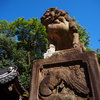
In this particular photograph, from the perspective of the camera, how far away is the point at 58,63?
2.75 metres

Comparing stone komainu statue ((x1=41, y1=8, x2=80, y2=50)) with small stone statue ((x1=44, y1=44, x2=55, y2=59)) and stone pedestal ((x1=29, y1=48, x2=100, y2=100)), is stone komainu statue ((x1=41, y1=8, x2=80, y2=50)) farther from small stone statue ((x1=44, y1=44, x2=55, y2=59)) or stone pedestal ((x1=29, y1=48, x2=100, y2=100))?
stone pedestal ((x1=29, y1=48, x2=100, y2=100))

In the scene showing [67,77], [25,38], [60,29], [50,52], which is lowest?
[67,77]

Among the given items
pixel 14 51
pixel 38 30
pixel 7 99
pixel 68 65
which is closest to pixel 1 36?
pixel 14 51

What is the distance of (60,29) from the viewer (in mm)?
3381

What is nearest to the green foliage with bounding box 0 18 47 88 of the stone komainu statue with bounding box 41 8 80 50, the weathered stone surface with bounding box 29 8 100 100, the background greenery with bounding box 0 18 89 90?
the background greenery with bounding box 0 18 89 90

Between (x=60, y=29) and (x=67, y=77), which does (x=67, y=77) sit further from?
(x=60, y=29)

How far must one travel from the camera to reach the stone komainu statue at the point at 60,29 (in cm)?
341

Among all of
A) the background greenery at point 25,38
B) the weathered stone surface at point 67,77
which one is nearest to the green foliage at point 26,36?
the background greenery at point 25,38

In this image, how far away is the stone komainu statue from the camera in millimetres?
3406

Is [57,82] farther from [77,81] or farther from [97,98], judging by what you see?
[97,98]

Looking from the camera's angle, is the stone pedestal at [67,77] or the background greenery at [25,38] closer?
the stone pedestal at [67,77]

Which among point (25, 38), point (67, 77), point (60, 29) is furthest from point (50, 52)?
→ point (25, 38)

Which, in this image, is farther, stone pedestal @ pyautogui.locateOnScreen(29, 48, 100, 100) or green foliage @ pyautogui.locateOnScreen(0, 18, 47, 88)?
green foliage @ pyautogui.locateOnScreen(0, 18, 47, 88)

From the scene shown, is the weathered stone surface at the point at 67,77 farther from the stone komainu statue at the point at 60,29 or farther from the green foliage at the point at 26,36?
the green foliage at the point at 26,36
